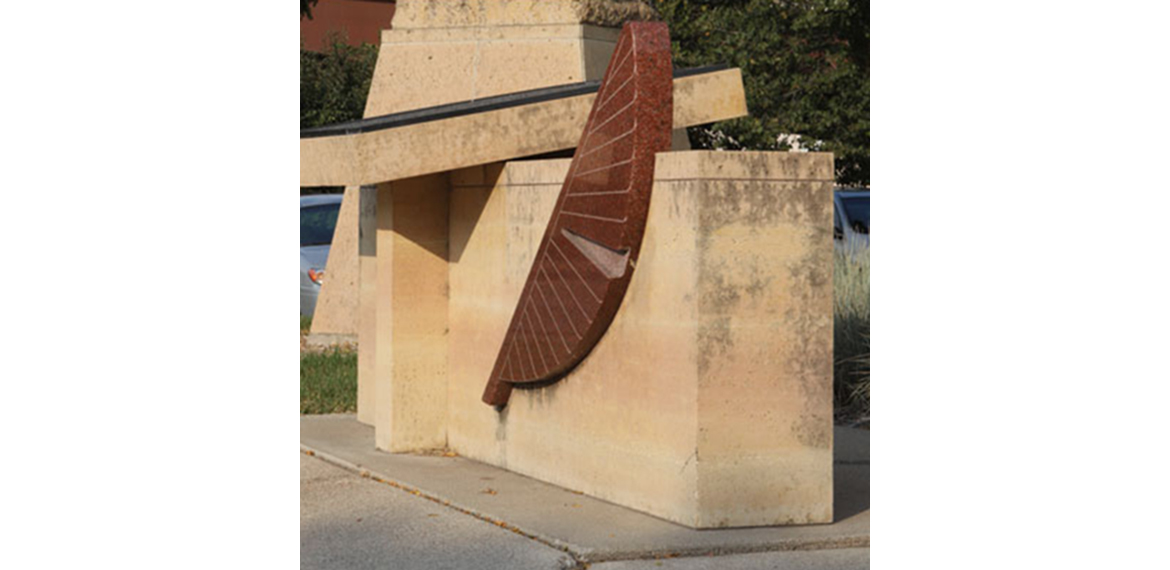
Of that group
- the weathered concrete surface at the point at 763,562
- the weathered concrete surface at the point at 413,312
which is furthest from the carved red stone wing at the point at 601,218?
the weathered concrete surface at the point at 763,562

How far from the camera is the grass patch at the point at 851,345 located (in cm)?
1079

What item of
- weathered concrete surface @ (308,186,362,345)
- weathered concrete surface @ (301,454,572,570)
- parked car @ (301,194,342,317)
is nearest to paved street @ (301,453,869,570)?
weathered concrete surface @ (301,454,572,570)

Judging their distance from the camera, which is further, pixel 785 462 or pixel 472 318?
pixel 472 318

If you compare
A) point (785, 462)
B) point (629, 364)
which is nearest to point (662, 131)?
point (629, 364)

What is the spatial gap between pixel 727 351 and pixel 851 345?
4.78m

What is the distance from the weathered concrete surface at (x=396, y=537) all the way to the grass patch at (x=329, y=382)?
3201 mm

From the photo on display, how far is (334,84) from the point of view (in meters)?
25.7

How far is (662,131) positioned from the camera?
6.98 metres

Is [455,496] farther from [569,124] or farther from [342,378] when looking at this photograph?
[342,378]

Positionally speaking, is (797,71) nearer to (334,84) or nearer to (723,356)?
(334,84)

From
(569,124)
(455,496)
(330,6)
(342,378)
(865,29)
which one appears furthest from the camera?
(330,6)

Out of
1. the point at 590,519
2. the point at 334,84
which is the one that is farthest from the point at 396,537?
the point at 334,84

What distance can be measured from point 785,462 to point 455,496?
1750 millimetres

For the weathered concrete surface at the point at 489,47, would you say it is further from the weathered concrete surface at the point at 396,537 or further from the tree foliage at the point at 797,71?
the tree foliage at the point at 797,71
